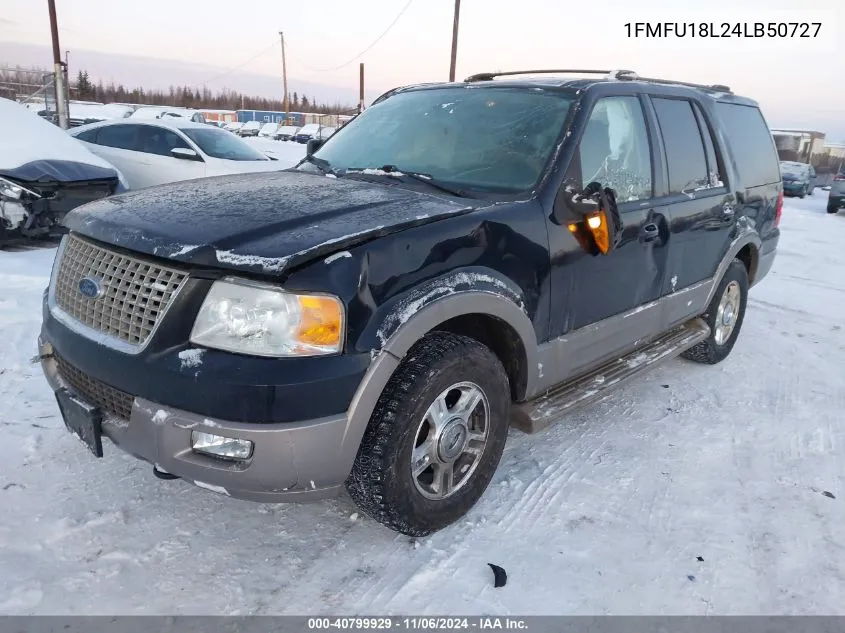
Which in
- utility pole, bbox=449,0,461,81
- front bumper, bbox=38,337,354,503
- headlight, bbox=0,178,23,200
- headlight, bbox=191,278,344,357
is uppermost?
utility pole, bbox=449,0,461,81

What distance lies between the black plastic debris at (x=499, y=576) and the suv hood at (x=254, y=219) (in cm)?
140

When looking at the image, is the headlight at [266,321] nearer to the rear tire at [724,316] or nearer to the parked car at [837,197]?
the rear tire at [724,316]

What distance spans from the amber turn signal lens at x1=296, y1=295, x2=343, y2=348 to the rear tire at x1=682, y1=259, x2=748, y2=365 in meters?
3.48

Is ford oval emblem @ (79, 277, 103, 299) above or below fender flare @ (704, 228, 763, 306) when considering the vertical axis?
above

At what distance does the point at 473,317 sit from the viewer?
2832mm

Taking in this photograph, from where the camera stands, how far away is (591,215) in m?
3.07

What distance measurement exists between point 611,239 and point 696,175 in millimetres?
1383

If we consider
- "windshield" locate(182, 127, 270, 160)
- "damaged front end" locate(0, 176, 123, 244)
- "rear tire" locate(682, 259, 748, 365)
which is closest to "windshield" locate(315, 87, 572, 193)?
"rear tire" locate(682, 259, 748, 365)

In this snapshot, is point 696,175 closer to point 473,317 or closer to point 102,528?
point 473,317

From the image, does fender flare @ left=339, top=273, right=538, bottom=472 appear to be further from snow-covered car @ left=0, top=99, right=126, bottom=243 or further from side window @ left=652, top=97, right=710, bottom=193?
snow-covered car @ left=0, top=99, right=126, bottom=243

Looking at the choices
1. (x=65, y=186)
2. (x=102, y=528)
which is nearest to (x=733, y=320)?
(x=102, y=528)

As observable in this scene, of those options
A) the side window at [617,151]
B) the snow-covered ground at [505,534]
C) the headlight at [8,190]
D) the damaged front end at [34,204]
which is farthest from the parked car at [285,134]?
the snow-covered ground at [505,534]

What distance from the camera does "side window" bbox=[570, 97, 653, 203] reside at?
3.26m
